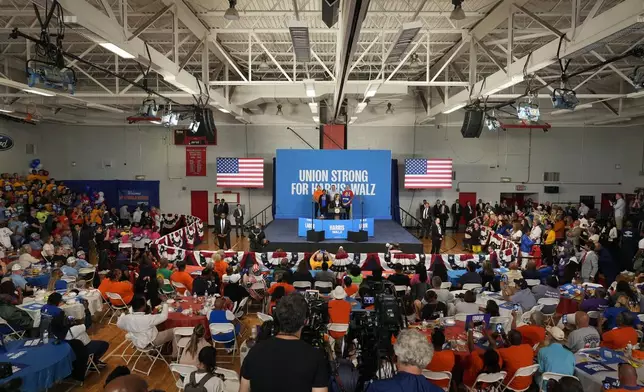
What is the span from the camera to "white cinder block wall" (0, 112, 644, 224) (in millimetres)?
19625

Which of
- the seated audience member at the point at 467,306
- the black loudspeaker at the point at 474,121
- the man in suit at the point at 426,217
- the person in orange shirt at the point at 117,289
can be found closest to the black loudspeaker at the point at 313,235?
the black loudspeaker at the point at 474,121

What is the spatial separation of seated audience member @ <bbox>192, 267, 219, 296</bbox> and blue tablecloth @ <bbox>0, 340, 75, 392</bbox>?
2412 mm

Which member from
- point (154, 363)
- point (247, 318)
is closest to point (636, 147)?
point (247, 318)

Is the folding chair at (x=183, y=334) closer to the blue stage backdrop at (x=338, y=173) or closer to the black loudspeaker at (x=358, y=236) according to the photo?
the black loudspeaker at (x=358, y=236)

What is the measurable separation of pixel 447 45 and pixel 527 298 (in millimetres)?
8344

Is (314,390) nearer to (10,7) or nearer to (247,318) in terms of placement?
(247,318)

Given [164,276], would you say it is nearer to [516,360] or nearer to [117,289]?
[117,289]

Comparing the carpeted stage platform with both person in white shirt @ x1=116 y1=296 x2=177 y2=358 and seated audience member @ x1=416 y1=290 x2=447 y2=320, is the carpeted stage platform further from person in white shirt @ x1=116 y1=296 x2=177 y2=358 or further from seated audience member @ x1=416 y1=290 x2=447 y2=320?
person in white shirt @ x1=116 y1=296 x2=177 y2=358

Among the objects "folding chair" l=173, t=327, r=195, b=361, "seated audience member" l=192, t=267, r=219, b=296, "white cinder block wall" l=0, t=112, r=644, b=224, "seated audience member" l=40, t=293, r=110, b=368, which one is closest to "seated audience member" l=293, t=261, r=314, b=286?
"seated audience member" l=192, t=267, r=219, b=296

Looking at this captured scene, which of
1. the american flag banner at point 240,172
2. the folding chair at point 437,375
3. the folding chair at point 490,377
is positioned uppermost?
the american flag banner at point 240,172

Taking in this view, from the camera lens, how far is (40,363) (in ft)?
15.9

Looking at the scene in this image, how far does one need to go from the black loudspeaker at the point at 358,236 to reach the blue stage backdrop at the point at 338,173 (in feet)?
13.1

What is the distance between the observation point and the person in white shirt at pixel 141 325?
5844 mm

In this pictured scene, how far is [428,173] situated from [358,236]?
20.7 feet
